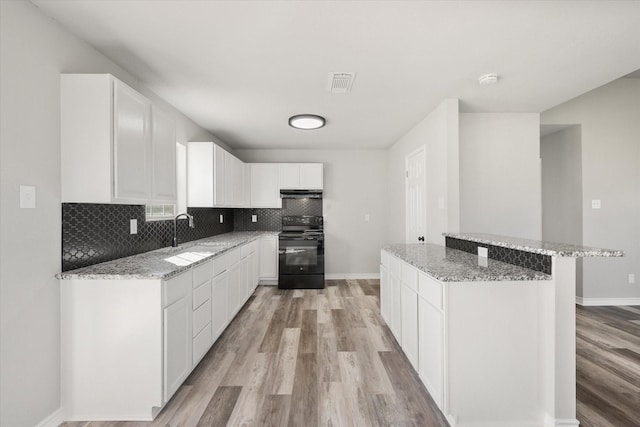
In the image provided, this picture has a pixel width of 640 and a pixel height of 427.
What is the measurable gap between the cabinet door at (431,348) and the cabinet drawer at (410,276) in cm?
13

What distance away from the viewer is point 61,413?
174 centimetres

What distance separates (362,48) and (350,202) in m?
3.56

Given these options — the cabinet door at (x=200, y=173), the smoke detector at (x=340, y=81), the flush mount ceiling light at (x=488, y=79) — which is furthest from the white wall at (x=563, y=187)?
the cabinet door at (x=200, y=173)

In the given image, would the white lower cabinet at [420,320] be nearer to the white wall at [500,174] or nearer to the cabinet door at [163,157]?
the white wall at [500,174]

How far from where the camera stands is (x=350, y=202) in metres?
5.46

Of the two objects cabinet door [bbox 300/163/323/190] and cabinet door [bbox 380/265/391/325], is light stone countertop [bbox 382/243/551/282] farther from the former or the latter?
cabinet door [bbox 300/163/323/190]

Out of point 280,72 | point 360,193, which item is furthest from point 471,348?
point 360,193

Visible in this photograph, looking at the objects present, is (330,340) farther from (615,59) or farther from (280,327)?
(615,59)

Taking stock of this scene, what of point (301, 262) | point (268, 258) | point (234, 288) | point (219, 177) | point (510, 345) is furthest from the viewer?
point (268, 258)

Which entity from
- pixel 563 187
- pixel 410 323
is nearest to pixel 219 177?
pixel 410 323

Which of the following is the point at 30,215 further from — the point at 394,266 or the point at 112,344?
the point at 394,266

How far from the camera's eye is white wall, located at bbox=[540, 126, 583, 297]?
3.88 m

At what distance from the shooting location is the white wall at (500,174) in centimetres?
343

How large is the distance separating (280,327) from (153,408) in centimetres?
151
